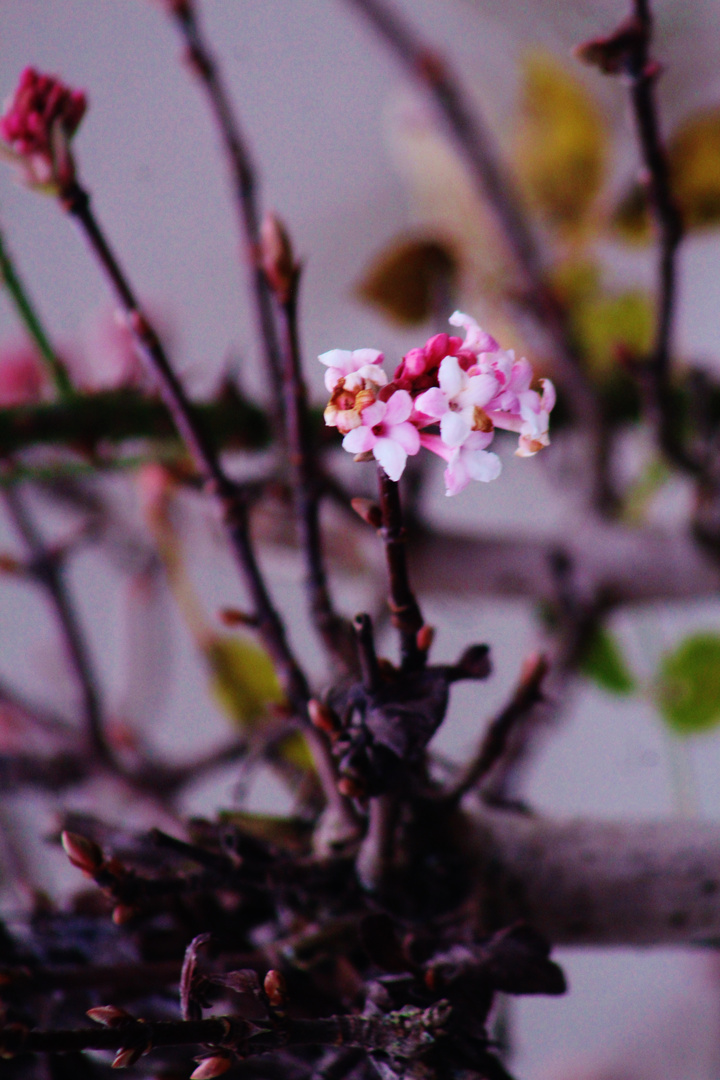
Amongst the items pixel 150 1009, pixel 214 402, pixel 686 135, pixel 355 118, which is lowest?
pixel 150 1009

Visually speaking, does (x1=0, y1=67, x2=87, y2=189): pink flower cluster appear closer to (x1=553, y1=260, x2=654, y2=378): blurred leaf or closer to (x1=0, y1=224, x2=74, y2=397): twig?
(x1=0, y1=224, x2=74, y2=397): twig

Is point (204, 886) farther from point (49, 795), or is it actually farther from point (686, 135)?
point (686, 135)

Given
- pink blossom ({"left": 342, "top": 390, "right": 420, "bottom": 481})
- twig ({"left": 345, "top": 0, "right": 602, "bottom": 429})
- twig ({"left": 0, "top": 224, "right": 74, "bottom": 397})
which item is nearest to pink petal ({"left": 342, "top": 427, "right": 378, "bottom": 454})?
pink blossom ({"left": 342, "top": 390, "right": 420, "bottom": 481})

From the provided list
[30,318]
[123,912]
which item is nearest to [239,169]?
[30,318]

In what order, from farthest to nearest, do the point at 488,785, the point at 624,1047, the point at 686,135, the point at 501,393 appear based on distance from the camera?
1. the point at 624,1047
2. the point at 686,135
3. the point at 488,785
4. the point at 501,393

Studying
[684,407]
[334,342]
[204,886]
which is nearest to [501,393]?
[204,886]
